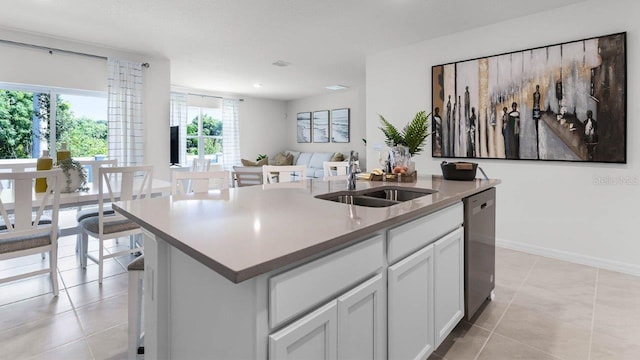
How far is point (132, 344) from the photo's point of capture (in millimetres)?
1591

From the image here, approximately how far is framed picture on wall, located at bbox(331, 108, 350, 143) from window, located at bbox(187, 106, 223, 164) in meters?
2.70

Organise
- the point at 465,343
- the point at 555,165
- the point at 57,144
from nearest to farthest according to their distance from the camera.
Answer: the point at 465,343, the point at 555,165, the point at 57,144

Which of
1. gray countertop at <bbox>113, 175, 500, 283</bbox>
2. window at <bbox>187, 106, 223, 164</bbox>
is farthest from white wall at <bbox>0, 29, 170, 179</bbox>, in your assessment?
gray countertop at <bbox>113, 175, 500, 283</bbox>

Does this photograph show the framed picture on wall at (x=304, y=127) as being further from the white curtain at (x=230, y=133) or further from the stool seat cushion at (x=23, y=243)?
the stool seat cushion at (x=23, y=243)

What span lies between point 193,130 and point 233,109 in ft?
3.53

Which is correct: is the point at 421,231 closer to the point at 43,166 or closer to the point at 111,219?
the point at 111,219

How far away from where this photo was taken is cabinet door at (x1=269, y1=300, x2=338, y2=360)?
85 centimetres

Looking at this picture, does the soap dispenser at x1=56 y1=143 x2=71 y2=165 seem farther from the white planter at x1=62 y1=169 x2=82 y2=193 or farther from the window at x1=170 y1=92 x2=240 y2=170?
the window at x1=170 y1=92 x2=240 y2=170

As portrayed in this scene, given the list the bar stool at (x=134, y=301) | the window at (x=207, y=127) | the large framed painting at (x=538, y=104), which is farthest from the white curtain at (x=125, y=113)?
the large framed painting at (x=538, y=104)

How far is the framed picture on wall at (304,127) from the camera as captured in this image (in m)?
8.63

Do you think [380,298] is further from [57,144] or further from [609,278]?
[57,144]

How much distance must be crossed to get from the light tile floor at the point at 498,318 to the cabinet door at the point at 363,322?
0.77m

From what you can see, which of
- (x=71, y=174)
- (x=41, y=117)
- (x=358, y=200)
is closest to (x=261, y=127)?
(x=41, y=117)

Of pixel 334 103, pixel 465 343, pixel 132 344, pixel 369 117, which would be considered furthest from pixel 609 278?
pixel 334 103
